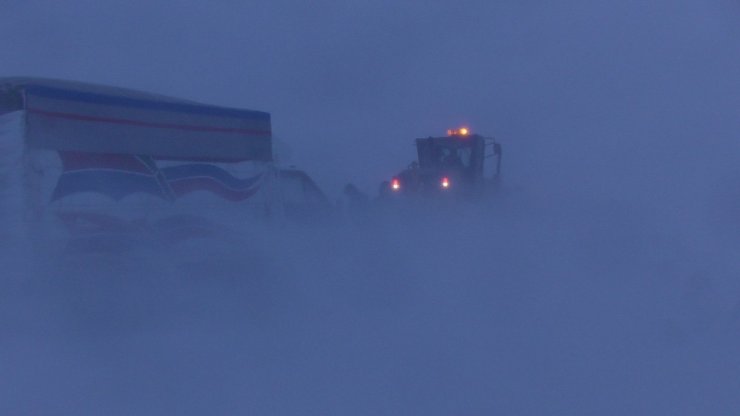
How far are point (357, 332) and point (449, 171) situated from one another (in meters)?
6.54

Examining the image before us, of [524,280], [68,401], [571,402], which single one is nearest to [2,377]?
[68,401]

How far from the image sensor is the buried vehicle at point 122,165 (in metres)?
6.60

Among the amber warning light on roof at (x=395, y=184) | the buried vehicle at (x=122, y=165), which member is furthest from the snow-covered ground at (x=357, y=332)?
the amber warning light on roof at (x=395, y=184)

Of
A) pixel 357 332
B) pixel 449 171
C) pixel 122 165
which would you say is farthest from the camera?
pixel 449 171

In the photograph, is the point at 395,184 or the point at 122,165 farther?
the point at 395,184

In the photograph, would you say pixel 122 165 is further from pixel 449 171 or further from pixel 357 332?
pixel 449 171

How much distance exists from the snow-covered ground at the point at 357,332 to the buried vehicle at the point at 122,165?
31cm

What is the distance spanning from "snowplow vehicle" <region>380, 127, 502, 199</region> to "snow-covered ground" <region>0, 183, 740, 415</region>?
2329 mm

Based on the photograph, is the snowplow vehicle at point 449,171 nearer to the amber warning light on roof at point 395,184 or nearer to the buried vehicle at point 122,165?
the amber warning light on roof at point 395,184

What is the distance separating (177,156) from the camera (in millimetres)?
8328

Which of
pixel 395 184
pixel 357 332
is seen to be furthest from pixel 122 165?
pixel 395 184

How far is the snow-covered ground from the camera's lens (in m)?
5.96

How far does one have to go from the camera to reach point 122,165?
754 centimetres

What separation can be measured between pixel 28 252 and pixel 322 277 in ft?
14.0
